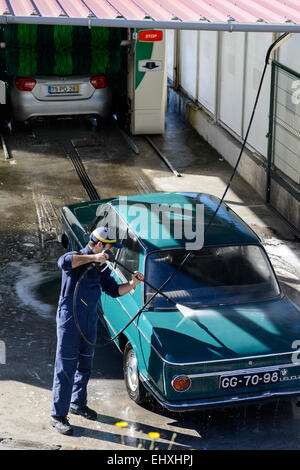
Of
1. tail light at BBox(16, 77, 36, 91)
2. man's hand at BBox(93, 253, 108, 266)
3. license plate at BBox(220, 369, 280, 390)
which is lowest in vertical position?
license plate at BBox(220, 369, 280, 390)

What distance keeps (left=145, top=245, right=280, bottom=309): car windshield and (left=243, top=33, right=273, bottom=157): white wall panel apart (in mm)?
5834

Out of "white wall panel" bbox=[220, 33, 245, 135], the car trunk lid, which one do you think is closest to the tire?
the car trunk lid

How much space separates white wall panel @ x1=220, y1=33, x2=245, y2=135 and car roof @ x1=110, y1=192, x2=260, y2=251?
5.97 meters

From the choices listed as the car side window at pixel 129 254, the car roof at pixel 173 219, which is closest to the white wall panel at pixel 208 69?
the car roof at pixel 173 219

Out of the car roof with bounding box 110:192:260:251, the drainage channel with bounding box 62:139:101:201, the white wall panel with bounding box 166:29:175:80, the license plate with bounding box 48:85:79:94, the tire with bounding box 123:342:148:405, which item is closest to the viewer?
the tire with bounding box 123:342:148:405

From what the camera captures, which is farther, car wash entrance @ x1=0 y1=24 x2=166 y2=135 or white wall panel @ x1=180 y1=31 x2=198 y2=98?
white wall panel @ x1=180 y1=31 x2=198 y2=98

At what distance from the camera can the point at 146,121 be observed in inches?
631

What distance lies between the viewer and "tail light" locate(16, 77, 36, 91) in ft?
50.5

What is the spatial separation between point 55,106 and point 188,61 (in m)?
3.73

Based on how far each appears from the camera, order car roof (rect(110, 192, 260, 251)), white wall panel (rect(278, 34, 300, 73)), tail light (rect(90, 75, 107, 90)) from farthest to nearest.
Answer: tail light (rect(90, 75, 107, 90)) < white wall panel (rect(278, 34, 300, 73)) < car roof (rect(110, 192, 260, 251))

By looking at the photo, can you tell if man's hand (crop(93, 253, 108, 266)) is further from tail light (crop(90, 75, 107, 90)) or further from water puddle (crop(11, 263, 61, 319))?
tail light (crop(90, 75, 107, 90))

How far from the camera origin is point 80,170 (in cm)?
1430

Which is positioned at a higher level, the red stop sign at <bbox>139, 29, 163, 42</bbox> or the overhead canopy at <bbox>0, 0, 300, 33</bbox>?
the overhead canopy at <bbox>0, 0, 300, 33</bbox>

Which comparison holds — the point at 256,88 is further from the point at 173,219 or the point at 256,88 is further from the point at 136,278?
the point at 136,278
